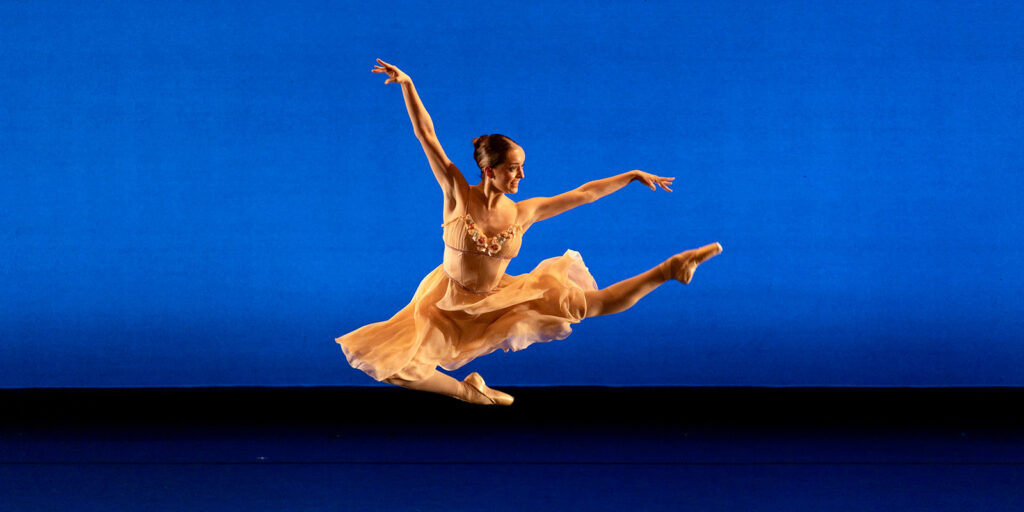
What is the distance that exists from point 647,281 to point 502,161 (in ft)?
1.99

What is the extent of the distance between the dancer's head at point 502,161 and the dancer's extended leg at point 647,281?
0.46 meters

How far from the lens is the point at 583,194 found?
3.47m

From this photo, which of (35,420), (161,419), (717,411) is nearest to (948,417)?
(717,411)

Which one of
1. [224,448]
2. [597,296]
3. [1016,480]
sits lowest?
[1016,480]

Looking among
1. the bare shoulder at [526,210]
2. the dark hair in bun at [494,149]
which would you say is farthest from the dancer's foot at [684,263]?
the dark hair in bun at [494,149]

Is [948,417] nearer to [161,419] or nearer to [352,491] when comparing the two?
[352,491]

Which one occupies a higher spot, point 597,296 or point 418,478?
point 597,296

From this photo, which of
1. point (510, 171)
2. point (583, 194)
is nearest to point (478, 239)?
point (510, 171)

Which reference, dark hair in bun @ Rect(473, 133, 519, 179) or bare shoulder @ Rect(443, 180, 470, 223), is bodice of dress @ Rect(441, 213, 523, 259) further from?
dark hair in bun @ Rect(473, 133, 519, 179)

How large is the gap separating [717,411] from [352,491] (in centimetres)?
191

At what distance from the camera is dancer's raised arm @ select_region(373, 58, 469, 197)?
3246 millimetres

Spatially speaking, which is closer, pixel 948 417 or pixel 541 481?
pixel 541 481

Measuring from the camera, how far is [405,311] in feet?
11.7

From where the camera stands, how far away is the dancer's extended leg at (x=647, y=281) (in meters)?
3.26
